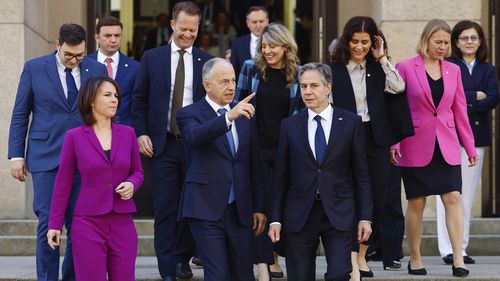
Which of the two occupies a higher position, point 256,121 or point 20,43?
point 20,43

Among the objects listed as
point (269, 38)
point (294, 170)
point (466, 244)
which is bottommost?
point (466, 244)

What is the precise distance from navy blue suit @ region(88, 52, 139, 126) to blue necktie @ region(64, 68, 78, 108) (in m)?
0.74

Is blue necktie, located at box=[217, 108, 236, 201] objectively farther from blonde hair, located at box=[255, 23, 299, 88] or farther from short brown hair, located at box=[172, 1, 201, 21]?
short brown hair, located at box=[172, 1, 201, 21]

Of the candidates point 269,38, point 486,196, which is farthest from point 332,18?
point 269,38

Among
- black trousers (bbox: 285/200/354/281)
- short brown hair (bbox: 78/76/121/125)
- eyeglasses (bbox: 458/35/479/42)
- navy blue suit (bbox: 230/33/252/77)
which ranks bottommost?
black trousers (bbox: 285/200/354/281)

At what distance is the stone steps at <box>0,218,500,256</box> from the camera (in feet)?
39.6

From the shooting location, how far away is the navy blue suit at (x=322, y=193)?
28.8ft

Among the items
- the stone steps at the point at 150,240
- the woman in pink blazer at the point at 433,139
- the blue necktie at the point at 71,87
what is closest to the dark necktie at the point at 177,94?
the blue necktie at the point at 71,87

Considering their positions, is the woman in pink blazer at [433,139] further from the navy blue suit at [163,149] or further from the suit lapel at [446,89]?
the navy blue suit at [163,149]

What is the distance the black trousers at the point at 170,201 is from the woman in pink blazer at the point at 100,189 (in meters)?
1.14

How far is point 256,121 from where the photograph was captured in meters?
9.70

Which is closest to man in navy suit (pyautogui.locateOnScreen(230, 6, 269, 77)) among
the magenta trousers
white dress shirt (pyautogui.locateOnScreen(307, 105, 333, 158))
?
white dress shirt (pyautogui.locateOnScreen(307, 105, 333, 158))

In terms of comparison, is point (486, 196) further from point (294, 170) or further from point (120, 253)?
point (120, 253)

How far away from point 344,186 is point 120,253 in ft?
5.55
